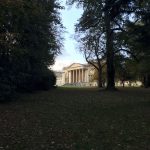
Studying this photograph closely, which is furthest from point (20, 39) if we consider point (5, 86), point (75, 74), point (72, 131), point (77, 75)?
point (75, 74)

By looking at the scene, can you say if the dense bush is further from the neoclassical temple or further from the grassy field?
the neoclassical temple

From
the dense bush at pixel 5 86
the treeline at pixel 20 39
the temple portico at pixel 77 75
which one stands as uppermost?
the temple portico at pixel 77 75

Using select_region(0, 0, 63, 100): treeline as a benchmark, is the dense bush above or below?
below

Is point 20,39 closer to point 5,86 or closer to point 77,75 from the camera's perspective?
point 5,86

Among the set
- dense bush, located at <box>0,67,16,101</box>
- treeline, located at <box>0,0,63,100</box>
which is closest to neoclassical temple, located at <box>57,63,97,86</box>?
treeline, located at <box>0,0,63,100</box>

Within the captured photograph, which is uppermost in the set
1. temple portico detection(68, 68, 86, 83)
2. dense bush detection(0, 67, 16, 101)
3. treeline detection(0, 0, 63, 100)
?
temple portico detection(68, 68, 86, 83)

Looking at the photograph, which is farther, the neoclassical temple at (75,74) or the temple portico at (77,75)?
the temple portico at (77,75)

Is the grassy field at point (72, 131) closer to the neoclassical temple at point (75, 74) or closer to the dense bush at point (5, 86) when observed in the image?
the dense bush at point (5, 86)

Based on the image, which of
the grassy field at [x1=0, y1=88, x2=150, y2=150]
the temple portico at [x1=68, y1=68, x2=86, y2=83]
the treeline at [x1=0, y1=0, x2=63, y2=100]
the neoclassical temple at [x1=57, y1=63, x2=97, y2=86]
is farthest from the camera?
the temple portico at [x1=68, y1=68, x2=86, y2=83]

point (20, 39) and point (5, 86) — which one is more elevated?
point (20, 39)

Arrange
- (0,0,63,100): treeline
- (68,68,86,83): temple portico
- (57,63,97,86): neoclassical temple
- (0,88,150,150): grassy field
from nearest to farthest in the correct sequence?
(0,88,150,150): grassy field < (0,0,63,100): treeline < (57,63,97,86): neoclassical temple < (68,68,86,83): temple portico

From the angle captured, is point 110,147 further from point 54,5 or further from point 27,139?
point 54,5

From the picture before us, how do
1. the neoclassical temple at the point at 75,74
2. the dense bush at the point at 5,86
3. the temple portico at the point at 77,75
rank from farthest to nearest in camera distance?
the temple portico at the point at 77,75, the neoclassical temple at the point at 75,74, the dense bush at the point at 5,86

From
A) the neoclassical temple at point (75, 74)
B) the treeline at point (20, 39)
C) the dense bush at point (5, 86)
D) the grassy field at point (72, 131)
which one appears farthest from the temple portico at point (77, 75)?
the grassy field at point (72, 131)
